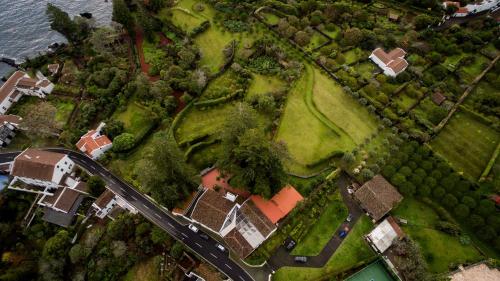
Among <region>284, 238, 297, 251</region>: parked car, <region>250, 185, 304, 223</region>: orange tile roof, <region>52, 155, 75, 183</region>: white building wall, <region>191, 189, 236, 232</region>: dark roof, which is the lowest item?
<region>52, 155, 75, 183</region>: white building wall

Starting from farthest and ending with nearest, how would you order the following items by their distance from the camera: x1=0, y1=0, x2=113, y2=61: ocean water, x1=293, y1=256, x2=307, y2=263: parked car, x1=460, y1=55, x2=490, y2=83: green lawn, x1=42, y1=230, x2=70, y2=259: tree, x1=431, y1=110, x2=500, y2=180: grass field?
x1=0, y1=0, x2=113, y2=61: ocean water
x1=460, y1=55, x2=490, y2=83: green lawn
x1=431, y1=110, x2=500, y2=180: grass field
x1=42, y1=230, x2=70, y2=259: tree
x1=293, y1=256, x2=307, y2=263: parked car

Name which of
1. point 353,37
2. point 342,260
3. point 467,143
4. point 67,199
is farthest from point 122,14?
point 467,143

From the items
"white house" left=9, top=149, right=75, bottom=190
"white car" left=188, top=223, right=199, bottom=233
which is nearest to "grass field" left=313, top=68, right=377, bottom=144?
"white car" left=188, top=223, right=199, bottom=233

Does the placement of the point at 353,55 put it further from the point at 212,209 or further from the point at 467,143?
the point at 212,209

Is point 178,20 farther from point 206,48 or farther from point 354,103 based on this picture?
point 354,103

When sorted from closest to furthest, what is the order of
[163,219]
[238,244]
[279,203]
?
[238,244], [279,203], [163,219]

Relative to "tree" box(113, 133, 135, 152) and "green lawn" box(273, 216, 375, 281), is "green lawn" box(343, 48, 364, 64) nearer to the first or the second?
"green lawn" box(273, 216, 375, 281)

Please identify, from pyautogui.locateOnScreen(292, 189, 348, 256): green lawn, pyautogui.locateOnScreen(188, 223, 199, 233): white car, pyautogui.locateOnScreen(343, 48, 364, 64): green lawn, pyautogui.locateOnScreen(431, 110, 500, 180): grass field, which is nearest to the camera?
pyautogui.locateOnScreen(292, 189, 348, 256): green lawn
